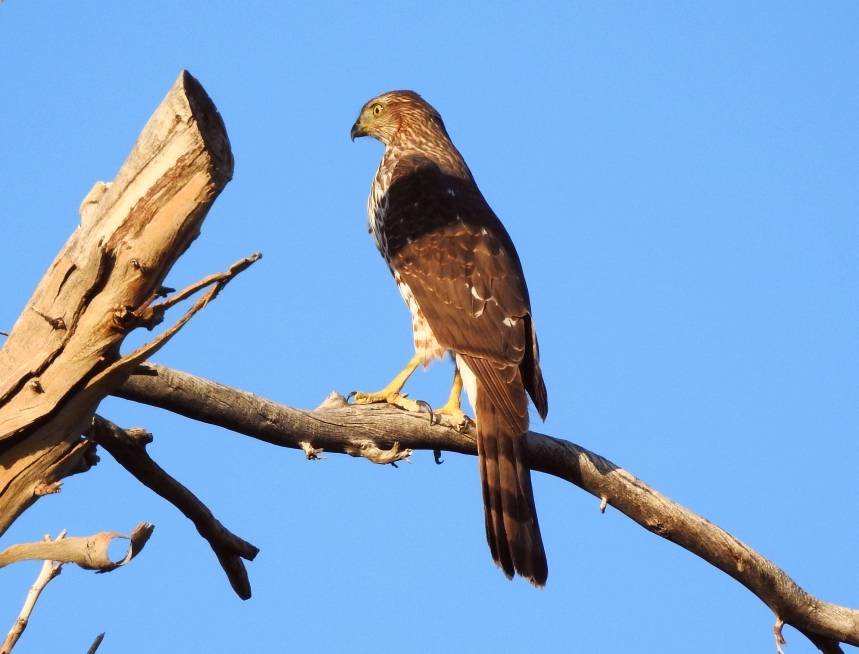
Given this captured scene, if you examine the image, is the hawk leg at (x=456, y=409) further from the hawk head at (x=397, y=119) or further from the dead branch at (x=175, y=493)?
the hawk head at (x=397, y=119)

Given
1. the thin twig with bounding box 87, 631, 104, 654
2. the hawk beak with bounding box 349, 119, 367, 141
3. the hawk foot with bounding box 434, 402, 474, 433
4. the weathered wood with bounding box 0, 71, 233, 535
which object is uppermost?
the hawk beak with bounding box 349, 119, 367, 141

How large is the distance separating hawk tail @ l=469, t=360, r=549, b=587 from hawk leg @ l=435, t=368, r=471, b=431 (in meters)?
0.19

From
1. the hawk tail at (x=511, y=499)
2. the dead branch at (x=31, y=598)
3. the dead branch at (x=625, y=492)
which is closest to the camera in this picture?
the dead branch at (x=31, y=598)

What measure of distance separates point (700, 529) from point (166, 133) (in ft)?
8.88

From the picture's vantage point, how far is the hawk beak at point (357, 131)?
7.33 metres

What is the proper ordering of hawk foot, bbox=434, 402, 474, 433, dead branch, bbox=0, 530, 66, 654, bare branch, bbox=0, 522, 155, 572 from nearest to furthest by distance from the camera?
dead branch, bbox=0, 530, 66, 654 < bare branch, bbox=0, 522, 155, 572 < hawk foot, bbox=434, 402, 474, 433

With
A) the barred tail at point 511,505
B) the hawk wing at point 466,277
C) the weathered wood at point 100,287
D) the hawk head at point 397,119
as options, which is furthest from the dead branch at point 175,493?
the hawk head at point 397,119

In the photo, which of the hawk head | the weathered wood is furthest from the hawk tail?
the hawk head

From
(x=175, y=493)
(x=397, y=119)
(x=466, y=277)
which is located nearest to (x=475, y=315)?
(x=466, y=277)

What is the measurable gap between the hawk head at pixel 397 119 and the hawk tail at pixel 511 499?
285 centimetres

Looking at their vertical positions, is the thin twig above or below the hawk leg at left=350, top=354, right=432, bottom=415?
below

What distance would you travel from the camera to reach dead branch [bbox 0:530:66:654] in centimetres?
224

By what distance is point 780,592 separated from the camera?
14.5 ft

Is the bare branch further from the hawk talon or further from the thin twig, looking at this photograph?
the hawk talon
